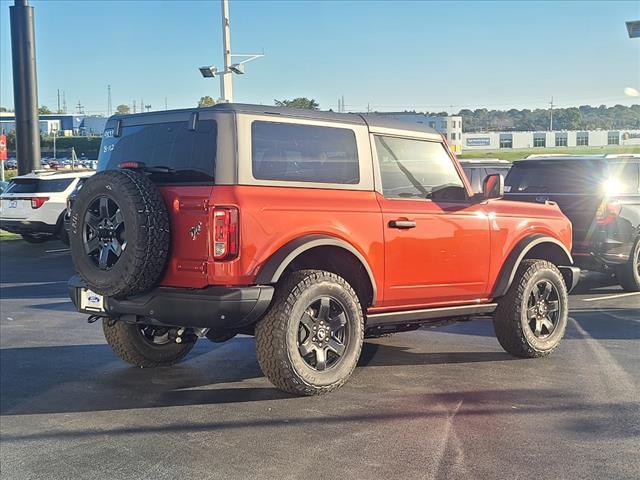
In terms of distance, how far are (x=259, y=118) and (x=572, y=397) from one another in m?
2.94

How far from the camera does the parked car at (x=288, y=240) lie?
16.5 feet

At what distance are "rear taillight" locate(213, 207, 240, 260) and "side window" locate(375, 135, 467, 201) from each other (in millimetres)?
1442

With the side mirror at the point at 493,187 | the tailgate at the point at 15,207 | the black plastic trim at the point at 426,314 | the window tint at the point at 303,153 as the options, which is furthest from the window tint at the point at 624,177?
the tailgate at the point at 15,207

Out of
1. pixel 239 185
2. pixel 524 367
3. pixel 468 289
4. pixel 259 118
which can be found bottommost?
pixel 524 367

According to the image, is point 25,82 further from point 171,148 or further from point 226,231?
point 226,231

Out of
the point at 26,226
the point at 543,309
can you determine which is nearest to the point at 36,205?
the point at 26,226

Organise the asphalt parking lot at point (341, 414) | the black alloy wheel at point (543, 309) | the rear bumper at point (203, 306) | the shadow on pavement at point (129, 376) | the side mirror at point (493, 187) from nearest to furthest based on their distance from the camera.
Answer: the asphalt parking lot at point (341, 414), the rear bumper at point (203, 306), the shadow on pavement at point (129, 376), the side mirror at point (493, 187), the black alloy wheel at point (543, 309)

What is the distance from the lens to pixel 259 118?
5.38 meters

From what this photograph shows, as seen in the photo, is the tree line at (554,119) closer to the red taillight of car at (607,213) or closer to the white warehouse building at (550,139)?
the white warehouse building at (550,139)

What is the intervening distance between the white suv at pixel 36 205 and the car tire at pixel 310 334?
13078 millimetres

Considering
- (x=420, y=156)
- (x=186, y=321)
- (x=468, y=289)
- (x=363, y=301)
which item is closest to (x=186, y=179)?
(x=186, y=321)

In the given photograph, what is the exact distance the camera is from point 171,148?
5508mm

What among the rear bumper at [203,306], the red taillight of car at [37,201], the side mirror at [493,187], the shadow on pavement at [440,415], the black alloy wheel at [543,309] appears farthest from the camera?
the red taillight of car at [37,201]

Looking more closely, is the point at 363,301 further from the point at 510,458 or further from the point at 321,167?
the point at 510,458
